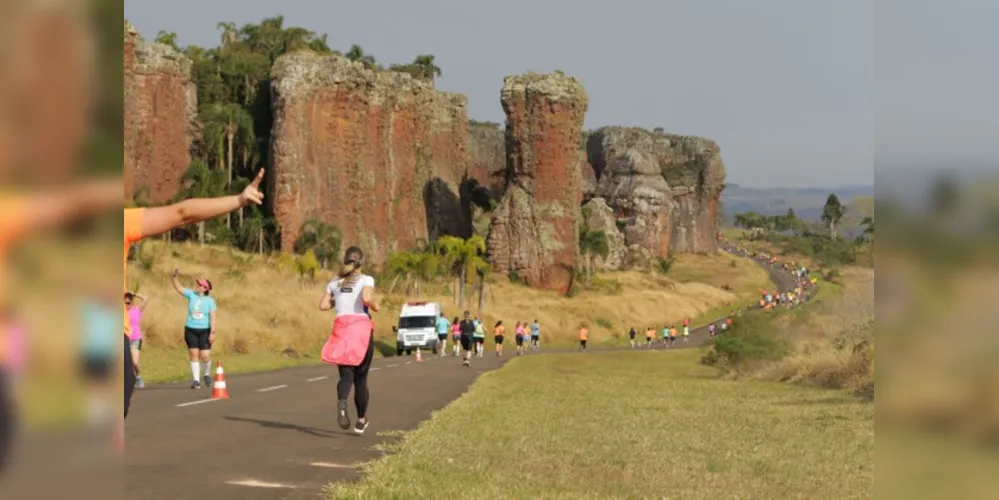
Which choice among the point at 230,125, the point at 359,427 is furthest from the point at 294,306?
the point at 230,125

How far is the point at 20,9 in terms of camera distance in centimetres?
156

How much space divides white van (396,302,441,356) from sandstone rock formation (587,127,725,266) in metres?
90.5

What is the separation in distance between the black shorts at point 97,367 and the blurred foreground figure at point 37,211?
10cm

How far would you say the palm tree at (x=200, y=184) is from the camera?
74.2 m

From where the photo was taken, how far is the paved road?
9.94 m

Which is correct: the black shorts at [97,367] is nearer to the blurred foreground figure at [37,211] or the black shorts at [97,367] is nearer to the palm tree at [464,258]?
the blurred foreground figure at [37,211]

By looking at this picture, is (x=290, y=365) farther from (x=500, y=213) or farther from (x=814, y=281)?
(x=814, y=281)

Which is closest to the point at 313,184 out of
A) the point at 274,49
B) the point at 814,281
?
the point at 274,49

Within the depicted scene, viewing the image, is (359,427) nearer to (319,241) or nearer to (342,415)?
(342,415)

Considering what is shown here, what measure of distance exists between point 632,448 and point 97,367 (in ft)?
39.8

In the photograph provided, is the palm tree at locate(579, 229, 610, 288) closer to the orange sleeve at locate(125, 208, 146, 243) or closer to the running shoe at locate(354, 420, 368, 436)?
the running shoe at locate(354, 420, 368, 436)

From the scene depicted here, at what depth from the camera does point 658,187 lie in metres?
156

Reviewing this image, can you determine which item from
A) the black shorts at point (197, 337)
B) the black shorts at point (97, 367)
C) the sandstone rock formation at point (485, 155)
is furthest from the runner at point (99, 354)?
the sandstone rock formation at point (485, 155)

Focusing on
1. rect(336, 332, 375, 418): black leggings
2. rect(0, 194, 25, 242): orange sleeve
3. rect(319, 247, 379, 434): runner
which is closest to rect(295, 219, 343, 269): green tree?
rect(336, 332, 375, 418): black leggings
